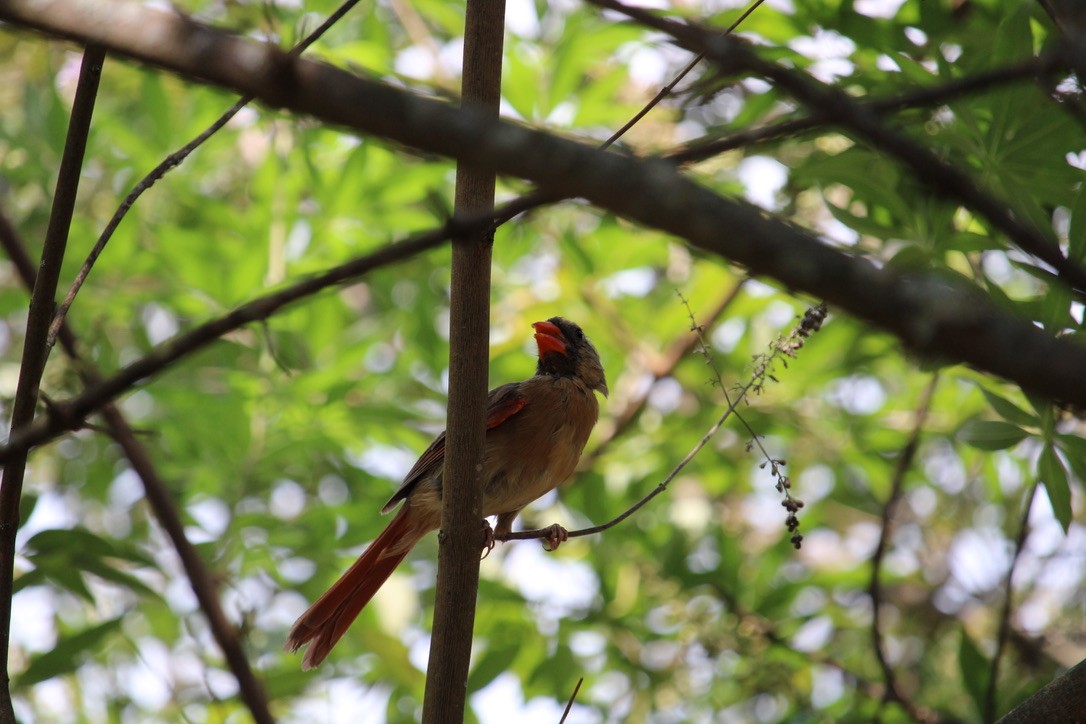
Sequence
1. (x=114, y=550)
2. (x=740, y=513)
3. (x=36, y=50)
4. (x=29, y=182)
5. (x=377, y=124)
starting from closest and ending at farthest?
1. (x=377, y=124)
2. (x=114, y=550)
3. (x=29, y=182)
4. (x=36, y=50)
5. (x=740, y=513)

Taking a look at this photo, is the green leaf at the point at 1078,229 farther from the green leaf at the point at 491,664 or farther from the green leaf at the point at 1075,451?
the green leaf at the point at 491,664

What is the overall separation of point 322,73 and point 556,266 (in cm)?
449

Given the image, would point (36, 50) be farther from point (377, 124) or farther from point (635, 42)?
point (377, 124)

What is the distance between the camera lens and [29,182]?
5.45 metres

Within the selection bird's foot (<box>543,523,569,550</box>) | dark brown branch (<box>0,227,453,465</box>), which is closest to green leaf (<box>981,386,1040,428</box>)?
bird's foot (<box>543,523,569,550</box>)

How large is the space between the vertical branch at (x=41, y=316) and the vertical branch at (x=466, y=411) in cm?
81

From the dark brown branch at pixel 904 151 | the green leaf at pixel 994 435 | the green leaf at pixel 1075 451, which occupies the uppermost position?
the green leaf at pixel 994 435

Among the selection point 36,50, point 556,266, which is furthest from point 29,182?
point 556,266

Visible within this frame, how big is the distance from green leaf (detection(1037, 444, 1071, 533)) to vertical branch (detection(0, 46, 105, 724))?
2.54 metres

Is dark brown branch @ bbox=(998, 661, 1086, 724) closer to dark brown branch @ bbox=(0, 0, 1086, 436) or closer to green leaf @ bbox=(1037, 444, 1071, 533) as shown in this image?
green leaf @ bbox=(1037, 444, 1071, 533)

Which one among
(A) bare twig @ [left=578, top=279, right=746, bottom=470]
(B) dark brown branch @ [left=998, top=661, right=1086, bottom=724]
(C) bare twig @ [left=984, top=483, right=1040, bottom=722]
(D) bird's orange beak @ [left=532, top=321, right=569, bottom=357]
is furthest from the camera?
(A) bare twig @ [left=578, top=279, right=746, bottom=470]

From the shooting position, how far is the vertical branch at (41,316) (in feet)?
7.47

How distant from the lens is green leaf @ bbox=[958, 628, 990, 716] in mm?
3889

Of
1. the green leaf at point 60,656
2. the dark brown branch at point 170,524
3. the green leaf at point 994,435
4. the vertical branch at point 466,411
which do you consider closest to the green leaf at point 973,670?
the green leaf at point 994,435
